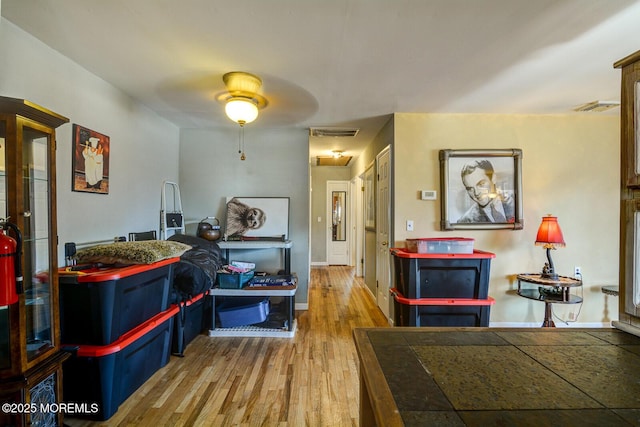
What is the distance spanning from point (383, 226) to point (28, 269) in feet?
11.2

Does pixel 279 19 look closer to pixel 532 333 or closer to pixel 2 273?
pixel 2 273

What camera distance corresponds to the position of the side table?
9.26 ft

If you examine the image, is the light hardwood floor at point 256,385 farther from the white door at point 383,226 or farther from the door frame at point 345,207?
the door frame at point 345,207

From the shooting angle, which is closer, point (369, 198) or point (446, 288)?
point (446, 288)

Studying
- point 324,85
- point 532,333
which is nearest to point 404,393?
point 532,333

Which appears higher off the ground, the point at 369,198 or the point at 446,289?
the point at 369,198

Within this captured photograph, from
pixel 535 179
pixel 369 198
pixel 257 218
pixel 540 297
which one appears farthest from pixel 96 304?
pixel 535 179

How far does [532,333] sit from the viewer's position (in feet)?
3.90

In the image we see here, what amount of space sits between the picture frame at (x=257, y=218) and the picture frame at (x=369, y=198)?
1.48 metres

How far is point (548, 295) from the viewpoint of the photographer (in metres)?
2.95

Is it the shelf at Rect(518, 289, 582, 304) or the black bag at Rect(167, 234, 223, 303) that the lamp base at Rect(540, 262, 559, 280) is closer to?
the shelf at Rect(518, 289, 582, 304)

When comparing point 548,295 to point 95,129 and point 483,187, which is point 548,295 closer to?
point 483,187

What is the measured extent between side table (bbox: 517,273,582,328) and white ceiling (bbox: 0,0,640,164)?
1.76 m
